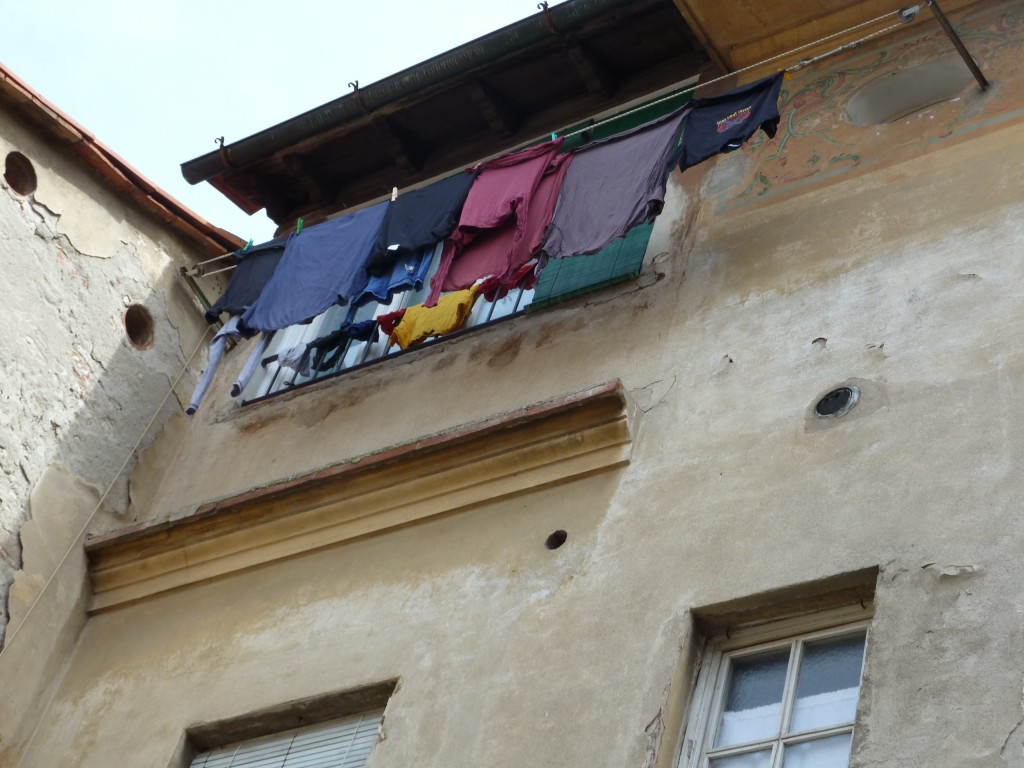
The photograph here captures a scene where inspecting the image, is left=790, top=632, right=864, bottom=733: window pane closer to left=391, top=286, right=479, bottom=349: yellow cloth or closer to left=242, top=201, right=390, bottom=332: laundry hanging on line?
left=391, top=286, right=479, bottom=349: yellow cloth

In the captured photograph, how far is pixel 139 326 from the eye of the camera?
9914mm

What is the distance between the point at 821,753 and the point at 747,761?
0.97ft

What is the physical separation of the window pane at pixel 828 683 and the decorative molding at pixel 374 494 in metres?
1.56

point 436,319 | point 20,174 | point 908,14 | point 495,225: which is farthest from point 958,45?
point 20,174

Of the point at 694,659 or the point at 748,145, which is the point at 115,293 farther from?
the point at 694,659

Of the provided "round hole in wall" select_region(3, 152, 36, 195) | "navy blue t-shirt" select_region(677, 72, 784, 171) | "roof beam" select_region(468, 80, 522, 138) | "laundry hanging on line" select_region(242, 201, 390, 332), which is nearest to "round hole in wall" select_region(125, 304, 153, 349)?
"laundry hanging on line" select_region(242, 201, 390, 332)

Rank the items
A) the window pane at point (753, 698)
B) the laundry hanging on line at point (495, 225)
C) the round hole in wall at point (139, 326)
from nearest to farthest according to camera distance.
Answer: the window pane at point (753, 698)
the laundry hanging on line at point (495, 225)
the round hole in wall at point (139, 326)

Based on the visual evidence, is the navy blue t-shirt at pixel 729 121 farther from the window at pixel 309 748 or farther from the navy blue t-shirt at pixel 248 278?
the window at pixel 309 748

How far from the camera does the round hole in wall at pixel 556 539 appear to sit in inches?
280

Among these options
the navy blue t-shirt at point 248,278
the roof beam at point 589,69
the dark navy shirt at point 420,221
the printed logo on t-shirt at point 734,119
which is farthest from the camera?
the roof beam at point 589,69

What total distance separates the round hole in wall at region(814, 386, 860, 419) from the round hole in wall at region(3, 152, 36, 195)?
16.4 ft

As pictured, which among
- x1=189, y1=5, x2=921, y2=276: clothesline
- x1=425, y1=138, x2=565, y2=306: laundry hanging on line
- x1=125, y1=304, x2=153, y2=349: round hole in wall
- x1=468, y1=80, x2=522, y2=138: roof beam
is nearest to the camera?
x1=425, y1=138, x2=565, y2=306: laundry hanging on line

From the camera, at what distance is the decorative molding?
746 cm

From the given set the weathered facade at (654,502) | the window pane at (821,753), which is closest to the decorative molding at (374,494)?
the weathered facade at (654,502)
